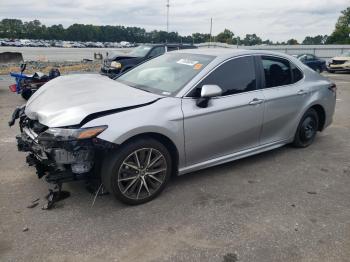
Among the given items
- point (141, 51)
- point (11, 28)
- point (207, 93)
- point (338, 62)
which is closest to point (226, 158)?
point (207, 93)

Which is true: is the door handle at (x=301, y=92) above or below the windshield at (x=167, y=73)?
below

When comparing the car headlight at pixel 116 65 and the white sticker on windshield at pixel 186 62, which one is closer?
the white sticker on windshield at pixel 186 62

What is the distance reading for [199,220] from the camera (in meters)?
3.36

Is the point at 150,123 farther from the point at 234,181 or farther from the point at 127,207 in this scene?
the point at 234,181

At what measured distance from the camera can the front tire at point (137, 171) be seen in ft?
11.0

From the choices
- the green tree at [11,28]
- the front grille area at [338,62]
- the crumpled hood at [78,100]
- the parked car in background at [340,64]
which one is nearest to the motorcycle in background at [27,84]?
the crumpled hood at [78,100]

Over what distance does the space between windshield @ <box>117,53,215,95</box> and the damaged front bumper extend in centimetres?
109

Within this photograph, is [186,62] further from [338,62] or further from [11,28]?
[11,28]

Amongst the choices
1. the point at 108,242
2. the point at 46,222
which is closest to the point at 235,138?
the point at 108,242

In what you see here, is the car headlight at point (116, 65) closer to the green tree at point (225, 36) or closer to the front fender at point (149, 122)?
the front fender at point (149, 122)

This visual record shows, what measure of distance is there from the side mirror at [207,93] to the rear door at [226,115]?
61 millimetres

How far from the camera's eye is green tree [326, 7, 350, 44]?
223ft

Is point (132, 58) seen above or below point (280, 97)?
above

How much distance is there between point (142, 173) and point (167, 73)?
143cm
